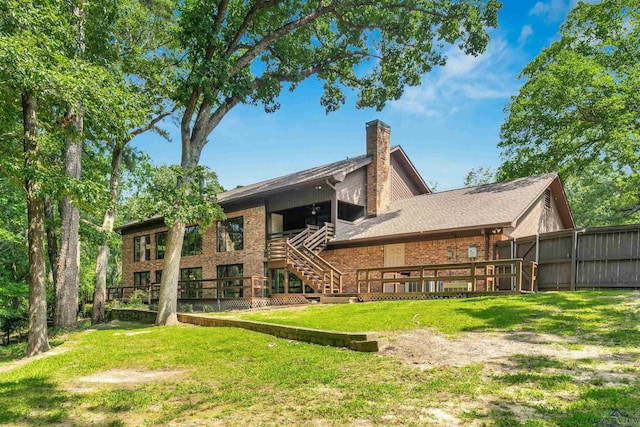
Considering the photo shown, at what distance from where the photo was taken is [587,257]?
1418 centimetres

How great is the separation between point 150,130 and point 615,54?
27399 millimetres

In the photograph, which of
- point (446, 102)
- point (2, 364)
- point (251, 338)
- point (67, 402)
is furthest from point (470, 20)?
point (446, 102)

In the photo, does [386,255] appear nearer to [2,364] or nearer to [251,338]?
[251,338]

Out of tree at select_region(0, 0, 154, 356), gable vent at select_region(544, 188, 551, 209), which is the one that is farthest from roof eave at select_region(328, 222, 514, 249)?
tree at select_region(0, 0, 154, 356)

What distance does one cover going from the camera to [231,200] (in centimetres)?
2341

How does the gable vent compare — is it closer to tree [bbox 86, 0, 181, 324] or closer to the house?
the house

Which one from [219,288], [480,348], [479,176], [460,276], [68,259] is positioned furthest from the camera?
[479,176]

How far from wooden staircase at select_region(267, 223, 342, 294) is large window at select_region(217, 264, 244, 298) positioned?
431cm

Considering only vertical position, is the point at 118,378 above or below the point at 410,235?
below

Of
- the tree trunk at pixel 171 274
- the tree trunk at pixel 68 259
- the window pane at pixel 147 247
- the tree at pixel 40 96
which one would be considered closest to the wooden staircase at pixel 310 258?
the tree trunk at pixel 171 274

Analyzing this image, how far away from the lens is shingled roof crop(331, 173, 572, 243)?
55.0ft

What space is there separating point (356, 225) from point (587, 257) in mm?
10591

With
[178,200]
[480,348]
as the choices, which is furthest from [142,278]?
[480,348]

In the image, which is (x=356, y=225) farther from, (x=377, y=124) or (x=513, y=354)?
(x=513, y=354)
